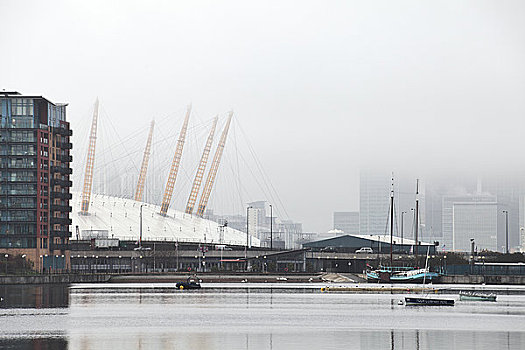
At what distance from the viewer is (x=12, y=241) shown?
19100 cm

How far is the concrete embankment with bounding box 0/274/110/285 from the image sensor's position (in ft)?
508

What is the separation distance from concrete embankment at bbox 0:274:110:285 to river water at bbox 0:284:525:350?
40.4 metres

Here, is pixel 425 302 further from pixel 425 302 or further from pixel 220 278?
pixel 220 278

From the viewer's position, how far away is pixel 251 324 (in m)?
76.8

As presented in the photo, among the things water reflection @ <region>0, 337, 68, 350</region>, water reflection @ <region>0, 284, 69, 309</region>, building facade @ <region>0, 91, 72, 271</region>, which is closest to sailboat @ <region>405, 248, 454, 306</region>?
water reflection @ <region>0, 284, 69, 309</region>

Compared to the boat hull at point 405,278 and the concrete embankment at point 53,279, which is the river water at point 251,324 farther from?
the boat hull at point 405,278

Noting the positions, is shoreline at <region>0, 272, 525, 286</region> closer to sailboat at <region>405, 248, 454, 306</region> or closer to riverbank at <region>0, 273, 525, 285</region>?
riverbank at <region>0, 273, 525, 285</region>

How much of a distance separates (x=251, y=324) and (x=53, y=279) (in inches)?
3737

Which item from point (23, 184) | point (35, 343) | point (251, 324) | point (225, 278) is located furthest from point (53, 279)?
point (35, 343)

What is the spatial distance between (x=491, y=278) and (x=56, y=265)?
8934 cm

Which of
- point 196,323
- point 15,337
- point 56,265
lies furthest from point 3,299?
point 56,265

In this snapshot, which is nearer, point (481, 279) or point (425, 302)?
point (425, 302)

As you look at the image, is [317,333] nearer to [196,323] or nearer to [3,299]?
[196,323]

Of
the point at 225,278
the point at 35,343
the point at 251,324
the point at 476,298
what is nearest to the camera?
the point at 35,343
